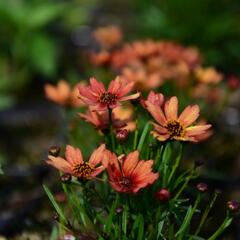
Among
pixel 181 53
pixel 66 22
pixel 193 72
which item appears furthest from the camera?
pixel 66 22

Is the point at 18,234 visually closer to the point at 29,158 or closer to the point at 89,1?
the point at 29,158

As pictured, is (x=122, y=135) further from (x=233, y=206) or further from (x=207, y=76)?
(x=207, y=76)

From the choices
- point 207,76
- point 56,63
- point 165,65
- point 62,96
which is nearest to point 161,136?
point 62,96

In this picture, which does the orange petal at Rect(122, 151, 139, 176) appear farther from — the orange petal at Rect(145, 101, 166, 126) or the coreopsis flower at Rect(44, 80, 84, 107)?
the coreopsis flower at Rect(44, 80, 84, 107)

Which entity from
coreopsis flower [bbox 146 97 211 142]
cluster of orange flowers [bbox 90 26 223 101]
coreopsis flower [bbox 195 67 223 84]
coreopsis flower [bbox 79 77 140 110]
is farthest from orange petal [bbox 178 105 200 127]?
coreopsis flower [bbox 195 67 223 84]

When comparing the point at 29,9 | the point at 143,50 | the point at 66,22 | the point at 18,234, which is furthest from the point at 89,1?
the point at 18,234

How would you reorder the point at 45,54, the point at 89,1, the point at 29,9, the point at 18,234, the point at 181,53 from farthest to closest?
the point at 89,1
the point at 29,9
the point at 45,54
the point at 181,53
the point at 18,234
